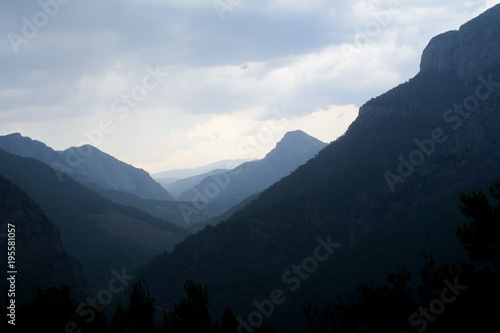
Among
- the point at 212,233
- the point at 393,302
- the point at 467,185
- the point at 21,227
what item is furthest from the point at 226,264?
Answer: the point at 393,302

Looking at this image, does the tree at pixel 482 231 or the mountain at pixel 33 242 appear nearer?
the tree at pixel 482 231

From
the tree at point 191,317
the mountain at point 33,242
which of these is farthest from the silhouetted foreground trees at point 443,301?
the mountain at point 33,242

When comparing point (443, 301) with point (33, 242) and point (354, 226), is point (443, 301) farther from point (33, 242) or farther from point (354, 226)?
point (33, 242)

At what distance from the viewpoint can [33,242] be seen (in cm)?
16100

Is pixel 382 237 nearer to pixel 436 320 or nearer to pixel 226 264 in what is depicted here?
pixel 226 264

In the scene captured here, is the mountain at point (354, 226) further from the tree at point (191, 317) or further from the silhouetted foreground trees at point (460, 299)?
the silhouetted foreground trees at point (460, 299)

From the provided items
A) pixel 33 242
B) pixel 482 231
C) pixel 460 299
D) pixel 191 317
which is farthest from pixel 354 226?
pixel 482 231

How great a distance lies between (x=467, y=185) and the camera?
172m

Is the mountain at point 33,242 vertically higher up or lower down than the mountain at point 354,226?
higher up

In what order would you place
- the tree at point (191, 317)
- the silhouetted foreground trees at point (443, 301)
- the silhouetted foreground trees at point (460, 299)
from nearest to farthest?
the silhouetted foreground trees at point (460, 299), the silhouetted foreground trees at point (443, 301), the tree at point (191, 317)

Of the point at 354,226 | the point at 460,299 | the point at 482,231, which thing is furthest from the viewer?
the point at 354,226

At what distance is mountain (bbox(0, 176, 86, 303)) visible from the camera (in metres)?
151

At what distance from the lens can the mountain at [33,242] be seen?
5935 inches

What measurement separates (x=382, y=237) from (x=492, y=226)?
151 meters
